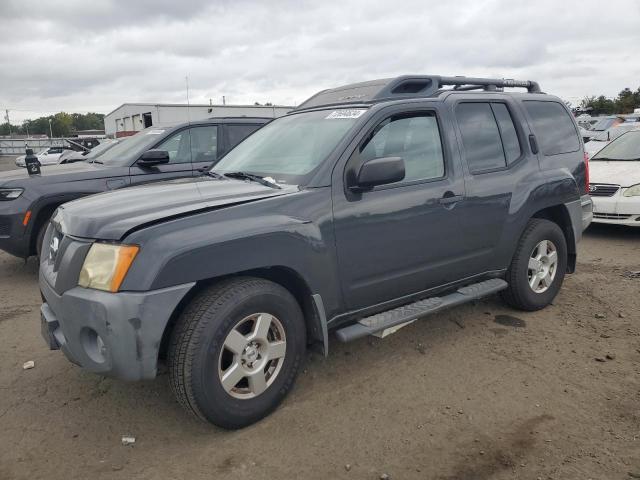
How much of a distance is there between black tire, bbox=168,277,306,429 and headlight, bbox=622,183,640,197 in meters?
6.22

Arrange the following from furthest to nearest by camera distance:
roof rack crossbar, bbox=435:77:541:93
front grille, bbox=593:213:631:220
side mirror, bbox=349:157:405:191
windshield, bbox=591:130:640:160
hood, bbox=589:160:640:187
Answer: windshield, bbox=591:130:640:160, hood, bbox=589:160:640:187, front grille, bbox=593:213:631:220, roof rack crossbar, bbox=435:77:541:93, side mirror, bbox=349:157:405:191

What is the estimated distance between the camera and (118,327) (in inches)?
99.2

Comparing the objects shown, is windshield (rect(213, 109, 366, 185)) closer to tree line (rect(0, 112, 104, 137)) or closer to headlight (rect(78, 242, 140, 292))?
headlight (rect(78, 242, 140, 292))

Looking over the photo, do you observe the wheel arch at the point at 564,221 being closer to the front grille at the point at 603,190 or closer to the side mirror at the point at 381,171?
the side mirror at the point at 381,171

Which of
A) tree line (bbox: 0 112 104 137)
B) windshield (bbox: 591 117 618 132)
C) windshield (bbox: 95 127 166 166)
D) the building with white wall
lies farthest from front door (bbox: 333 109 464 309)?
tree line (bbox: 0 112 104 137)

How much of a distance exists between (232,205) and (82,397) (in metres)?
1.65

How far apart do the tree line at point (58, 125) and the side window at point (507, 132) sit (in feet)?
389

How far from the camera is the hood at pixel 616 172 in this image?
289 inches

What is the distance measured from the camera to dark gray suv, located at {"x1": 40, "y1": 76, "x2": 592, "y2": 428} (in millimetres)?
2633

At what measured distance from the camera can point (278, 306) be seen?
2.93 meters

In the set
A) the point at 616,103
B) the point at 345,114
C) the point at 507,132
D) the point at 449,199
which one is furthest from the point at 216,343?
the point at 616,103

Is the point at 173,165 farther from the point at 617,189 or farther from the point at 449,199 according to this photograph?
the point at 617,189

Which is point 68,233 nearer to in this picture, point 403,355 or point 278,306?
point 278,306

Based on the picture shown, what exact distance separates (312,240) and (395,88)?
5.23ft
